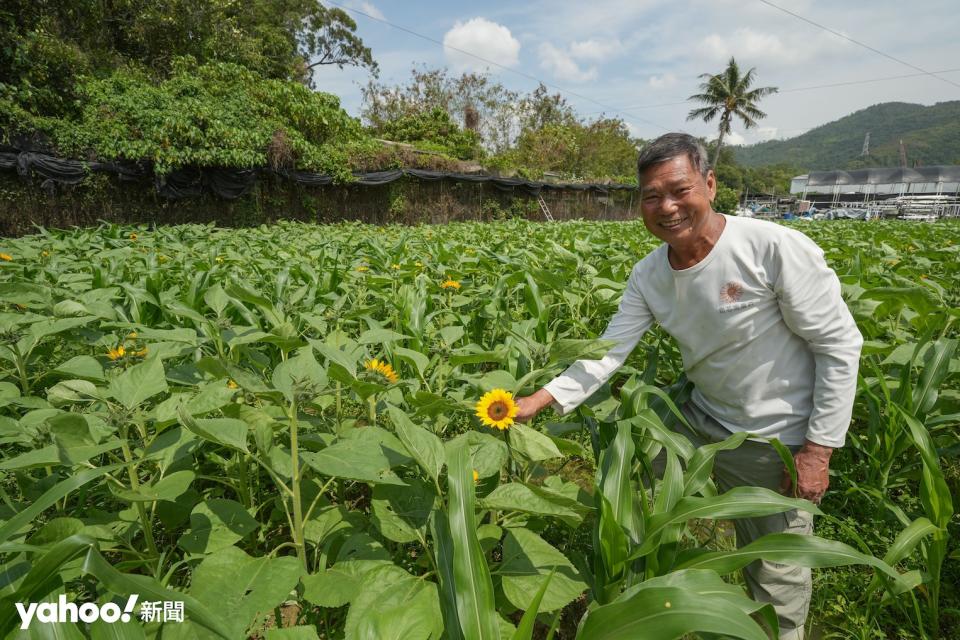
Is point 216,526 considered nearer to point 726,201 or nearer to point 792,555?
point 792,555

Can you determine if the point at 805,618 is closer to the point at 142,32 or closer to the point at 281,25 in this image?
the point at 142,32

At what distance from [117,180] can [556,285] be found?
37.5 feet

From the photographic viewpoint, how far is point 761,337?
157cm

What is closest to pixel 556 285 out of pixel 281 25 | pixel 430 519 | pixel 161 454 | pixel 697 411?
pixel 697 411

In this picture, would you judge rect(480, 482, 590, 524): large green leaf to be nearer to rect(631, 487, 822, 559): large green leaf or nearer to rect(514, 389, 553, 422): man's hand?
rect(631, 487, 822, 559): large green leaf

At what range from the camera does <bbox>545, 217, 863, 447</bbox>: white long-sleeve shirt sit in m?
1.45

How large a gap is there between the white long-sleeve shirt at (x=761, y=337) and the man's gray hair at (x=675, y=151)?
211 millimetres

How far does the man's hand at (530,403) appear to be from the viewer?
1473 millimetres

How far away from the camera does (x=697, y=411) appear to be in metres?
1.83

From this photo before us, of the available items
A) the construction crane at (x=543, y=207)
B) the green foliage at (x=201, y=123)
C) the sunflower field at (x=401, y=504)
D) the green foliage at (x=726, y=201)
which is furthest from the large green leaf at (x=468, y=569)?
the green foliage at (x=726, y=201)

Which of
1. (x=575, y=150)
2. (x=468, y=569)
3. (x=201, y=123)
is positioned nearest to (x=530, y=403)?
(x=468, y=569)

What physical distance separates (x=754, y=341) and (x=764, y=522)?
55 cm

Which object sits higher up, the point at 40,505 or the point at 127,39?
the point at 127,39

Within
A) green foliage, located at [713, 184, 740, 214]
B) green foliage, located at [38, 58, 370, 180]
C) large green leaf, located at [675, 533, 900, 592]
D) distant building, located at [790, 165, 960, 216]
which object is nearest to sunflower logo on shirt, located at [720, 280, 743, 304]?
large green leaf, located at [675, 533, 900, 592]
